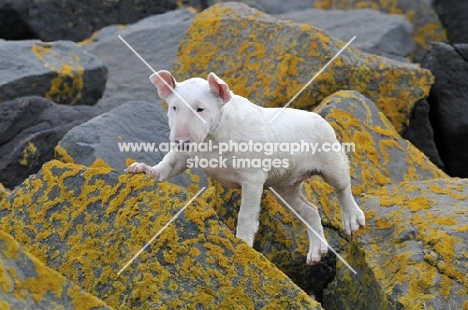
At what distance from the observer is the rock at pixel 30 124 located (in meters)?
10.8

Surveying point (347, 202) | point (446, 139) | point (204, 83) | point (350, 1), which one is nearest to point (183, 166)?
point (204, 83)

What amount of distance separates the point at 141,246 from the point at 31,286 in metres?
1.52

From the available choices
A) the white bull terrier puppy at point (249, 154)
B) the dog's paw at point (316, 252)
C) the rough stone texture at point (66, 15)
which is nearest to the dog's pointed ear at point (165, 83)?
the white bull terrier puppy at point (249, 154)

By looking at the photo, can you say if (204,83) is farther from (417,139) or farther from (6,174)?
(417,139)

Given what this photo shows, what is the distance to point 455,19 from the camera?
18.7 meters

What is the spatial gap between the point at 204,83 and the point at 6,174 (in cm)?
459

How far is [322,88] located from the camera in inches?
462

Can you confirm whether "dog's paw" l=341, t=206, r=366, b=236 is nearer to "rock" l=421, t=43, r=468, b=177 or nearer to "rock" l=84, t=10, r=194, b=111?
"rock" l=421, t=43, r=468, b=177

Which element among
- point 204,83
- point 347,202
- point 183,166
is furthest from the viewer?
point 347,202

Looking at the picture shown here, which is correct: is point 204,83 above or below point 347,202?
above

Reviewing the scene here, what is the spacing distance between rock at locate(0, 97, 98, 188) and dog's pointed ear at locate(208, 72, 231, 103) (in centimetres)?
420

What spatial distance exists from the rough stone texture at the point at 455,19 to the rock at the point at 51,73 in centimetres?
853

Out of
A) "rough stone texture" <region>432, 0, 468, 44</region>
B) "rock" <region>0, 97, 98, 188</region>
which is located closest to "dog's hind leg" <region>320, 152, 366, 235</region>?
"rock" <region>0, 97, 98, 188</region>

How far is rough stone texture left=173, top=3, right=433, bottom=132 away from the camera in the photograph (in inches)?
463
